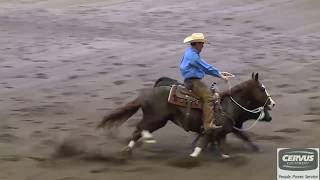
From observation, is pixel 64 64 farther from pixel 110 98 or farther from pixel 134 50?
pixel 110 98

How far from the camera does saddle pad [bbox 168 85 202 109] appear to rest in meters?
7.94

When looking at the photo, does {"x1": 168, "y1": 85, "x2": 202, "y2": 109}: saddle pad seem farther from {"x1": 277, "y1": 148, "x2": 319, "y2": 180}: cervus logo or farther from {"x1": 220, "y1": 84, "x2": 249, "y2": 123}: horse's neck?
{"x1": 277, "y1": 148, "x2": 319, "y2": 180}: cervus logo

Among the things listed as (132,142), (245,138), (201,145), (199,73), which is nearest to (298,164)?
(201,145)

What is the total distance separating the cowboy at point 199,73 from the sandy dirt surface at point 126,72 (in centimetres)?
56

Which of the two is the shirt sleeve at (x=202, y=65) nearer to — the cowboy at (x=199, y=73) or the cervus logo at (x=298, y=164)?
the cowboy at (x=199, y=73)

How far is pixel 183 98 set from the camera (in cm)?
793

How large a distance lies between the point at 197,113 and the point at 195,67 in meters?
0.59

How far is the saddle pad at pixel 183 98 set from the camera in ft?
26.1

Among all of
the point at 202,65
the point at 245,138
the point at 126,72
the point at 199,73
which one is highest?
the point at 202,65

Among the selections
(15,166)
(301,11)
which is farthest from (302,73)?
(301,11)

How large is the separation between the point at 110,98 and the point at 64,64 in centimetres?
393

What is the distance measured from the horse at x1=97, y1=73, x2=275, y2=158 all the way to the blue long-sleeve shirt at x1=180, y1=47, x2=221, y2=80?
1.31ft

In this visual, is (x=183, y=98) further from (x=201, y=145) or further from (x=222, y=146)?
(x=222, y=146)

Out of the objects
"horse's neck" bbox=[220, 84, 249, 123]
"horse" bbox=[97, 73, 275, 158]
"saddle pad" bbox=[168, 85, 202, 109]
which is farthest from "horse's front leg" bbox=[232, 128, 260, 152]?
"saddle pad" bbox=[168, 85, 202, 109]
